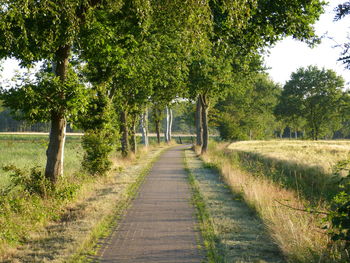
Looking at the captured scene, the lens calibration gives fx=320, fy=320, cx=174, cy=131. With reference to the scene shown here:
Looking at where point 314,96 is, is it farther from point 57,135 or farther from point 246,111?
point 57,135

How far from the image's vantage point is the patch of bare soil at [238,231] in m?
5.67

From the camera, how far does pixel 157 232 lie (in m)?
6.96

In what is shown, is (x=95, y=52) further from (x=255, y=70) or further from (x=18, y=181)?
(x=255, y=70)

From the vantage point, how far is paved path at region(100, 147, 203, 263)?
5.64 m

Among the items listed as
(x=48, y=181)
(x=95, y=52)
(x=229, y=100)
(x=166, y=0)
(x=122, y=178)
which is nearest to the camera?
(x=166, y=0)

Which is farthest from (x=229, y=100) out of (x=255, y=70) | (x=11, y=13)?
(x=11, y=13)

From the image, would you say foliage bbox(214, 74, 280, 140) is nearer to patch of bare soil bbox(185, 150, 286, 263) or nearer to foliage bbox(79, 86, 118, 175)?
foliage bbox(79, 86, 118, 175)

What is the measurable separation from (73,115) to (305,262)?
7.15 metres

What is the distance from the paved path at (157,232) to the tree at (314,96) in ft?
152

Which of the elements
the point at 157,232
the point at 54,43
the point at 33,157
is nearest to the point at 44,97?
the point at 54,43

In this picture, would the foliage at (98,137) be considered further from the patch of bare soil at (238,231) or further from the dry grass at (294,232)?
the dry grass at (294,232)

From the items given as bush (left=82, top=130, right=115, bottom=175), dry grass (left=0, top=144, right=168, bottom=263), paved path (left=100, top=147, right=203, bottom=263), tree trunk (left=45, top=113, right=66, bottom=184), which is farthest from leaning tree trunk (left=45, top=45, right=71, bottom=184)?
bush (left=82, top=130, right=115, bottom=175)

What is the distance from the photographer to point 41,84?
8.77m

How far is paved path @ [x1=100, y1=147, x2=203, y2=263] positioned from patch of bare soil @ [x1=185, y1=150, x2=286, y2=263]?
56 centimetres
